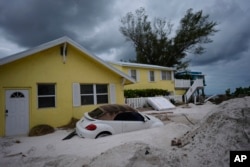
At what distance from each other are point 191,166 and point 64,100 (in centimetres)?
881

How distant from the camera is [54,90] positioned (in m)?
11.2

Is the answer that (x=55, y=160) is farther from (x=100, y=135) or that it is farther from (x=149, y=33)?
(x=149, y=33)

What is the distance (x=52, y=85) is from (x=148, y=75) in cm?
1559

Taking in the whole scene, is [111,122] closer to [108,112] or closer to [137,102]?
[108,112]

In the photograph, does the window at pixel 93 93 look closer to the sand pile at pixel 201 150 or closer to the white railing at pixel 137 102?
the white railing at pixel 137 102

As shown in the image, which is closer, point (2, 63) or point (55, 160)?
point (55, 160)

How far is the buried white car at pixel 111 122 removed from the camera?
299 inches

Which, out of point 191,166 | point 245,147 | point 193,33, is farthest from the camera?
point 193,33

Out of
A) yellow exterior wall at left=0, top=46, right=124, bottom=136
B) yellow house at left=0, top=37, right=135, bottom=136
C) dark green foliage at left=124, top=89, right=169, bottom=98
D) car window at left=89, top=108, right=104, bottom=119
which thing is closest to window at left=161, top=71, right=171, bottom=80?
dark green foliage at left=124, top=89, right=169, bottom=98

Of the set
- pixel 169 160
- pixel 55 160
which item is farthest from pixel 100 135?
pixel 169 160

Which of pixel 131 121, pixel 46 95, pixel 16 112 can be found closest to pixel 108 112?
pixel 131 121

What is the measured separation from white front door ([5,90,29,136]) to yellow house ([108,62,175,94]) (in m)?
13.5

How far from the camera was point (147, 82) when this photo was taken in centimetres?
2480

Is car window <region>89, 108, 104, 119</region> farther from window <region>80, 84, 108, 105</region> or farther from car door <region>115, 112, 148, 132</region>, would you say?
window <region>80, 84, 108, 105</region>
